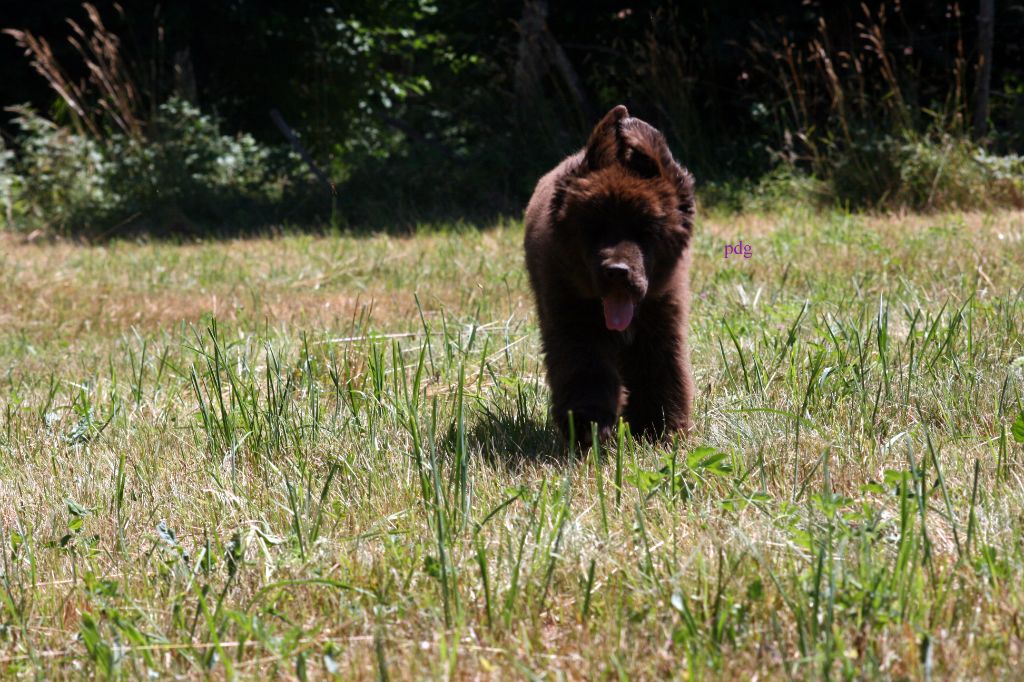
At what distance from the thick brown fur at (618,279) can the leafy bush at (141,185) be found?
8093 mm

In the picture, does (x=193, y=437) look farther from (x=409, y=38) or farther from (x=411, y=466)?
(x=409, y=38)

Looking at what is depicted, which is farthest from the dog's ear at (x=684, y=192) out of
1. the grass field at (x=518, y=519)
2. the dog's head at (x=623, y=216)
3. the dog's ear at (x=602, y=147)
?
the grass field at (x=518, y=519)

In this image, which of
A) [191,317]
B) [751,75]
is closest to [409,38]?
[751,75]

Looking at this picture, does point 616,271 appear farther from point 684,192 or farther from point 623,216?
point 684,192

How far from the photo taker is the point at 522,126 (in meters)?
11.7

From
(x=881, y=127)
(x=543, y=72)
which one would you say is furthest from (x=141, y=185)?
(x=881, y=127)

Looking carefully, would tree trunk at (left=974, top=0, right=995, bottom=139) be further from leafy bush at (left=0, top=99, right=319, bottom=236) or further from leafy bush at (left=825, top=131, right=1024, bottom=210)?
leafy bush at (left=0, top=99, right=319, bottom=236)

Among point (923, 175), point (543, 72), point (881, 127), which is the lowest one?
point (923, 175)

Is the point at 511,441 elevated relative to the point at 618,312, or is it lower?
lower

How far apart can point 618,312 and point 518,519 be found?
2.82 ft

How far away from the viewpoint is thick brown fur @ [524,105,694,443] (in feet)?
11.4

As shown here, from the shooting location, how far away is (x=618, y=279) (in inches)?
132

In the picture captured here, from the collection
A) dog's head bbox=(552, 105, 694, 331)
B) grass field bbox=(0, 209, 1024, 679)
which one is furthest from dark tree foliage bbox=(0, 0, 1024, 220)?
dog's head bbox=(552, 105, 694, 331)

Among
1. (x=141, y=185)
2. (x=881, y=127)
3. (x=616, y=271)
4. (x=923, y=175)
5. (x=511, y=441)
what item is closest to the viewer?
(x=616, y=271)
